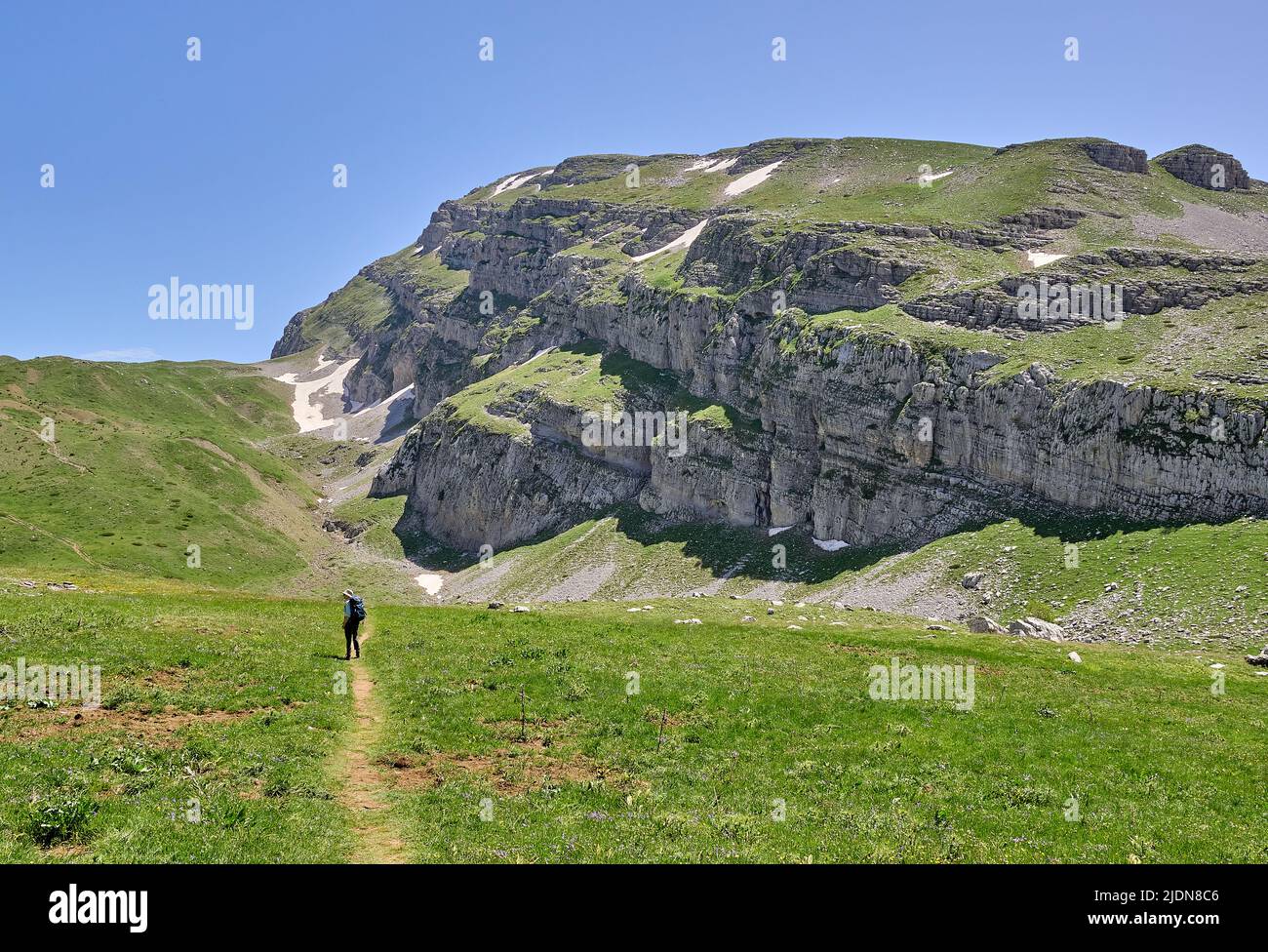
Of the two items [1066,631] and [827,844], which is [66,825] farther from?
[1066,631]

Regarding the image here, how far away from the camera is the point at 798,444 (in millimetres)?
113562

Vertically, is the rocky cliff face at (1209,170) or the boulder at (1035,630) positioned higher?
the rocky cliff face at (1209,170)

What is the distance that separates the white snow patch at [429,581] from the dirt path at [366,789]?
112 meters

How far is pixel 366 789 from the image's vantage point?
17406 millimetres

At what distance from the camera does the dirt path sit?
555 inches

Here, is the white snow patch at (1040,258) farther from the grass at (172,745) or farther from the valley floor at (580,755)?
the grass at (172,745)

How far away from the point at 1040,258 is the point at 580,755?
129 meters

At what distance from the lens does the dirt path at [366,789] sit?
1409cm

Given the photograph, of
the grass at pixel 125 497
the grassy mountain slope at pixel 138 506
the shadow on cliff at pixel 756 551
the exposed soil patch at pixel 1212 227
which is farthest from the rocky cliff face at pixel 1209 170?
the grass at pixel 125 497

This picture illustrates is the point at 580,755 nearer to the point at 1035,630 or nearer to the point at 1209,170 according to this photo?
the point at 1035,630

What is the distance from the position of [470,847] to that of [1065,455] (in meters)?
85.8

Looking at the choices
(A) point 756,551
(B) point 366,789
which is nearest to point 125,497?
A: (A) point 756,551

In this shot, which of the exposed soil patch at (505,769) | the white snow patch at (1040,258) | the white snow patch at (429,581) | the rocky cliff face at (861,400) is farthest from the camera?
the white snow patch at (429,581)

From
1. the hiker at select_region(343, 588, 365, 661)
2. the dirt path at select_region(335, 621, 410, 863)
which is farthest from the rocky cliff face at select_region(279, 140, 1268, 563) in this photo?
the dirt path at select_region(335, 621, 410, 863)
